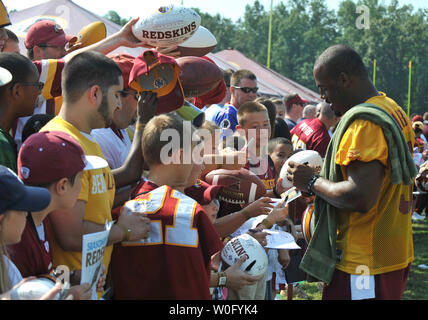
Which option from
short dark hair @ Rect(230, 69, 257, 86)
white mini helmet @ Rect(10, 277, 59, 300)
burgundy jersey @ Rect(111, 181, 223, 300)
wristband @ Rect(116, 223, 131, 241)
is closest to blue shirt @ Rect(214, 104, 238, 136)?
short dark hair @ Rect(230, 69, 257, 86)

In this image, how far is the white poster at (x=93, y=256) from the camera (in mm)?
2373

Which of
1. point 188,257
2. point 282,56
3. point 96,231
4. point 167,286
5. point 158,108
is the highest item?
point 158,108

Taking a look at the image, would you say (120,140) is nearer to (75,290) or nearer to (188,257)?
(188,257)

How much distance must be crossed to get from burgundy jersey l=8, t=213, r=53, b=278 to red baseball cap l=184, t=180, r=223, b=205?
1247mm

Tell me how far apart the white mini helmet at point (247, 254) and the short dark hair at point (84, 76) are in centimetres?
149

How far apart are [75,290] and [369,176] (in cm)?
177

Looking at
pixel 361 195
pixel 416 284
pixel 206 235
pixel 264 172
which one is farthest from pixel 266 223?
pixel 416 284

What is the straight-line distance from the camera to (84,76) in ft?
9.42

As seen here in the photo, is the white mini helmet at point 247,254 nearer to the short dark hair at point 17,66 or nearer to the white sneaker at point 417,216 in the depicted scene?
the short dark hair at point 17,66

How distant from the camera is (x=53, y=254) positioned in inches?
104

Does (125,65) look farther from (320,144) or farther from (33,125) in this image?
(320,144)

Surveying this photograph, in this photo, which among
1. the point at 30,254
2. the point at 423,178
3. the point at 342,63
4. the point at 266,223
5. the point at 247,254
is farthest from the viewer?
the point at 423,178

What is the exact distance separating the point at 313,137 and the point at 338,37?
77654 mm
